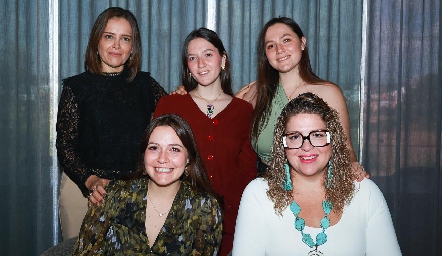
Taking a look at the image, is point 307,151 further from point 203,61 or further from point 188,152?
point 203,61

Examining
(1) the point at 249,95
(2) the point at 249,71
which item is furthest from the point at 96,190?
(2) the point at 249,71

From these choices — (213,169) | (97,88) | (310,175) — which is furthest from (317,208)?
(97,88)

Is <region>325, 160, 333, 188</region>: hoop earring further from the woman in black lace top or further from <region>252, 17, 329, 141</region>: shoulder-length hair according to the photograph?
the woman in black lace top

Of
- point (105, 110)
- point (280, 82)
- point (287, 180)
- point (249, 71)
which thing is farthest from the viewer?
point (249, 71)

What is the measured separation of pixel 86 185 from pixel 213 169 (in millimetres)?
593

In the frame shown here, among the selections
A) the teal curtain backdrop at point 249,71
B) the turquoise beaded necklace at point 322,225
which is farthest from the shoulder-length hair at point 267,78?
the teal curtain backdrop at point 249,71

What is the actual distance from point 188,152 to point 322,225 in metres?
0.64

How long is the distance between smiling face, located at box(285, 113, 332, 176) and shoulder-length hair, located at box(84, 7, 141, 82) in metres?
1.07

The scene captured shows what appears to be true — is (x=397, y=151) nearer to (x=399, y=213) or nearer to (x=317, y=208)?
(x=399, y=213)

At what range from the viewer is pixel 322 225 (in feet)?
6.56

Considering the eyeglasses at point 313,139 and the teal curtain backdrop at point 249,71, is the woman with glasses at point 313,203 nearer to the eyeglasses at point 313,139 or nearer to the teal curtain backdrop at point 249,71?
the eyeglasses at point 313,139

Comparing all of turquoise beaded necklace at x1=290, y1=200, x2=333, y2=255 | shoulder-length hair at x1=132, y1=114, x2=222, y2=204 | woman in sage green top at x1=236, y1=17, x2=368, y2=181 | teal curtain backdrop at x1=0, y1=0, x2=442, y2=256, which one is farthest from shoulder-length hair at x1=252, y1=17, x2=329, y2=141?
teal curtain backdrop at x1=0, y1=0, x2=442, y2=256

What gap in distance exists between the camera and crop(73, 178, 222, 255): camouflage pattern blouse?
2.14 meters

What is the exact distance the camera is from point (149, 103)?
2.82 m
